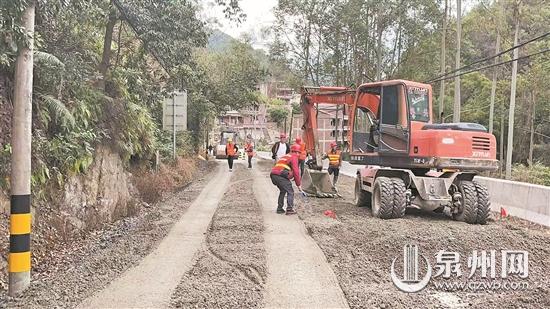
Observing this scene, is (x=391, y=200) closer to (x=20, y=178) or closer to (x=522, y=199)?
(x=522, y=199)

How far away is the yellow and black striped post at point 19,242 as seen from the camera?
18.1 feet

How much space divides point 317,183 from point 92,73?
286 inches

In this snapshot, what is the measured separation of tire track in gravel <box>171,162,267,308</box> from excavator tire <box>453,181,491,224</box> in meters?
4.11

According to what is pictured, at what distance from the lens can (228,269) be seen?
6.54 metres

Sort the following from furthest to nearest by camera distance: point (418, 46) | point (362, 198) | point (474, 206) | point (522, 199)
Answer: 1. point (418, 46)
2. point (362, 198)
3. point (522, 199)
4. point (474, 206)

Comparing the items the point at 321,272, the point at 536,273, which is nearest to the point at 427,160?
the point at 536,273

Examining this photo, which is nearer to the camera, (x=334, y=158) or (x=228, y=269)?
(x=228, y=269)

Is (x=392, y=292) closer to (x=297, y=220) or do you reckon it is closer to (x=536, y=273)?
(x=536, y=273)

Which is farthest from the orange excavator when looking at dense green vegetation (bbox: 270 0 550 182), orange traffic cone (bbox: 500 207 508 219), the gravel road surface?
dense green vegetation (bbox: 270 0 550 182)

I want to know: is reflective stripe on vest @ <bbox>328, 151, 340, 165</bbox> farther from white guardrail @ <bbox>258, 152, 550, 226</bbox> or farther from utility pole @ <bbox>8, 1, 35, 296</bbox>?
utility pole @ <bbox>8, 1, 35, 296</bbox>

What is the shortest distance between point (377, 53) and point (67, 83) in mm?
27298

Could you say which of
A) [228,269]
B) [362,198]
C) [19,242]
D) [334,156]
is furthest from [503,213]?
[19,242]

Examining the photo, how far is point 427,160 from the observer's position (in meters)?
10.4

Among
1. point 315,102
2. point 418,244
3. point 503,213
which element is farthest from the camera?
point 315,102
